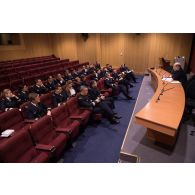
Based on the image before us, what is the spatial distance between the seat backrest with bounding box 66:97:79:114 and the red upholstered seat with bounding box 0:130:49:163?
124 cm

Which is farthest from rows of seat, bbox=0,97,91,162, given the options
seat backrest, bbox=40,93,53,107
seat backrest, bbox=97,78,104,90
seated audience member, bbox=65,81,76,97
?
seat backrest, bbox=97,78,104,90

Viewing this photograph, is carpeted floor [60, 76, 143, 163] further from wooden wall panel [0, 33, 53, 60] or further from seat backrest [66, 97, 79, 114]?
wooden wall panel [0, 33, 53, 60]

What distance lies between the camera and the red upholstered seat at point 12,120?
9.45 ft

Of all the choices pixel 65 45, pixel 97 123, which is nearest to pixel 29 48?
pixel 65 45

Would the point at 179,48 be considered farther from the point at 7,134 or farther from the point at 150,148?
the point at 7,134

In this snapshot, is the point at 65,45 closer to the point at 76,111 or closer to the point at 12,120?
the point at 76,111

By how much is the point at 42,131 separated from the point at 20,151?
0.47 m

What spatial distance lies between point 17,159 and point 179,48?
957cm

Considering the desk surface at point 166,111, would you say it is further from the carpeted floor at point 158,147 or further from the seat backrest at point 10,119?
the seat backrest at point 10,119

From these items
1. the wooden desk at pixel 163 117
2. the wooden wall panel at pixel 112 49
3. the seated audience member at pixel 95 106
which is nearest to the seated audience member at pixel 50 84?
the seated audience member at pixel 95 106

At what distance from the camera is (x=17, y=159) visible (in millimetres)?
2197

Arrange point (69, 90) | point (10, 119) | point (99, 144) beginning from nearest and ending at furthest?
point (10, 119) → point (99, 144) → point (69, 90)

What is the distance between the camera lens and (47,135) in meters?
2.74

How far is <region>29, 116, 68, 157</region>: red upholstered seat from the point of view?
2535mm
